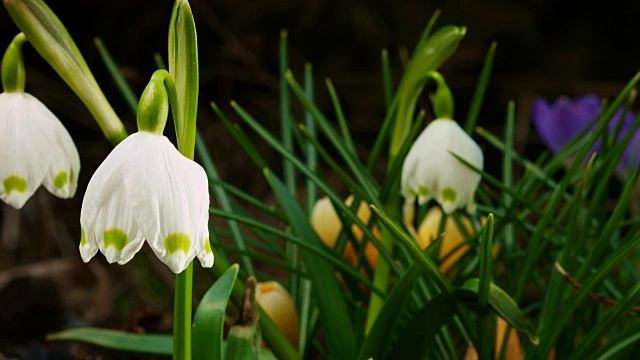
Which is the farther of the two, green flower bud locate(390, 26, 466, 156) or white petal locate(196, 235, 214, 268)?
green flower bud locate(390, 26, 466, 156)

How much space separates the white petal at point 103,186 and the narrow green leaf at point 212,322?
0.10 metres

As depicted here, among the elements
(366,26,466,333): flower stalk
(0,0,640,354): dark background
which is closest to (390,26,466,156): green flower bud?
(366,26,466,333): flower stalk

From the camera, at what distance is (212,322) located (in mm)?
457

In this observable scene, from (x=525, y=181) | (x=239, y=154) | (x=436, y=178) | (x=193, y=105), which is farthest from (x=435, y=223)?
(x=239, y=154)

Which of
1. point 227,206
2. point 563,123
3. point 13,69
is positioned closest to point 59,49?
point 13,69

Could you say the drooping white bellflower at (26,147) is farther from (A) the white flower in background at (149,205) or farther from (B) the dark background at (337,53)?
(B) the dark background at (337,53)

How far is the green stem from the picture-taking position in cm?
42

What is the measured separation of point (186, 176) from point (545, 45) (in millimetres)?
1591

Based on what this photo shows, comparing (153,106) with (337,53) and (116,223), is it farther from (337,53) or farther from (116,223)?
(337,53)

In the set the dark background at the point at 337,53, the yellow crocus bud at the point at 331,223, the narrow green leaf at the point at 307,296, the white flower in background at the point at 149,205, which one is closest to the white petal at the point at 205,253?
the white flower in background at the point at 149,205

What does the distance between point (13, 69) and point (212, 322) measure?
185 millimetres

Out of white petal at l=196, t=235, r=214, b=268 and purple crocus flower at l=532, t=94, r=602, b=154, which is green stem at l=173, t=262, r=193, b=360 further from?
purple crocus flower at l=532, t=94, r=602, b=154

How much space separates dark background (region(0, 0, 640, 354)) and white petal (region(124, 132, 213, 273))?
1259 mm

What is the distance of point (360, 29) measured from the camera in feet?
5.73
